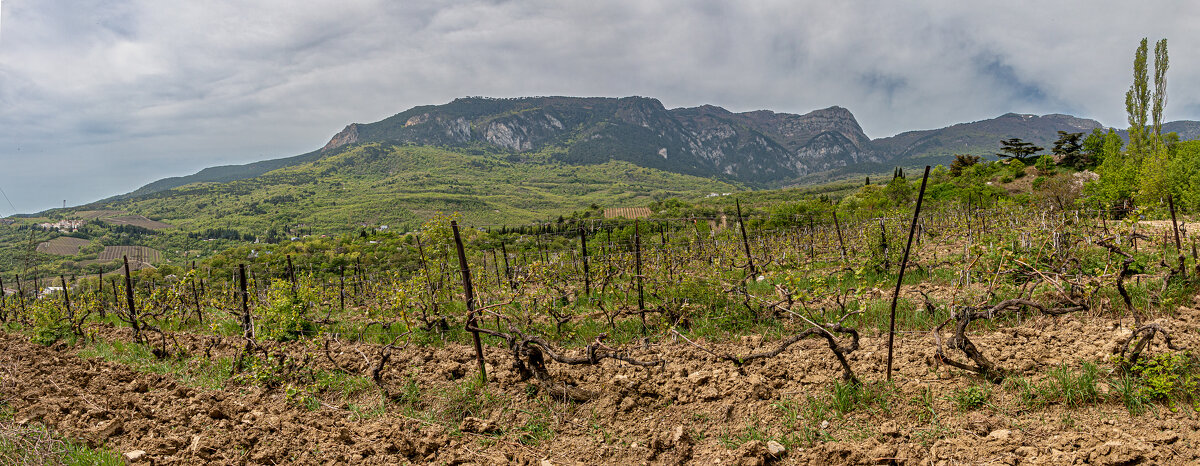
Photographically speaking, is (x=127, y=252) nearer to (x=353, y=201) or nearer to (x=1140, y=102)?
(x=353, y=201)

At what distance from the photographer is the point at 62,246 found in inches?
3263

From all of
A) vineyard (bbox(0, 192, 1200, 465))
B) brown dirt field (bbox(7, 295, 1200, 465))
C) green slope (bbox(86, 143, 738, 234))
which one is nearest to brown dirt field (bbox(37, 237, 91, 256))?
green slope (bbox(86, 143, 738, 234))

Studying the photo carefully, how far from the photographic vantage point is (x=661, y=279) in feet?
26.3

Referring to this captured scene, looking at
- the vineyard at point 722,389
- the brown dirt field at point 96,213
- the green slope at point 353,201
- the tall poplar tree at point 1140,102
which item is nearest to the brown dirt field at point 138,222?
the green slope at point 353,201

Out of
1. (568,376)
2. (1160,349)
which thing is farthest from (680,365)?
(1160,349)

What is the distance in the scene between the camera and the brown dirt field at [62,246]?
77.1 metres

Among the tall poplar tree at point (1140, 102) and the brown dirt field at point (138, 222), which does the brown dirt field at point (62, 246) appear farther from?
the tall poplar tree at point (1140, 102)

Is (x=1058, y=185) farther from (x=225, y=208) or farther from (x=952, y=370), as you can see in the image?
(x=225, y=208)

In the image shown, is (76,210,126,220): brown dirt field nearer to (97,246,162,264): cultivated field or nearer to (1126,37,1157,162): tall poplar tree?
(97,246,162,264): cultivated field

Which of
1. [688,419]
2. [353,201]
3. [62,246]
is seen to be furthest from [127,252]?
[688,419]

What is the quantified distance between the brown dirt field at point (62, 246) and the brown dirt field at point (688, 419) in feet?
345

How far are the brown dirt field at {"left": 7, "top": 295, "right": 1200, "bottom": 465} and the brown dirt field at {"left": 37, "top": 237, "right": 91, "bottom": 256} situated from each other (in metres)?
105

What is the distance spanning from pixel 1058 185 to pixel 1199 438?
3529 centimetres

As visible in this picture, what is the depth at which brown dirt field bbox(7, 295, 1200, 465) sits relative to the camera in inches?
112
